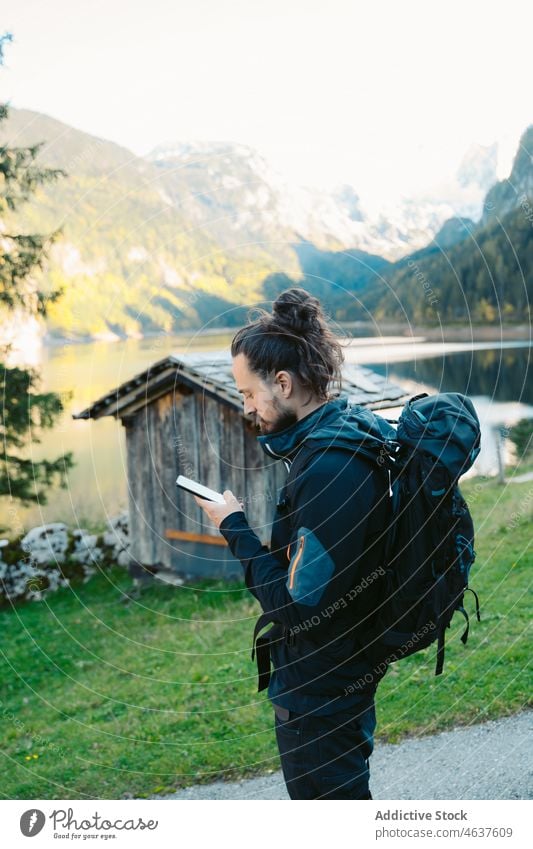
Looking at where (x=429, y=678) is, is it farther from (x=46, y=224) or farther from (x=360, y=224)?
(x=46, y=224)

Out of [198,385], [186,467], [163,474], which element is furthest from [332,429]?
[163,474]

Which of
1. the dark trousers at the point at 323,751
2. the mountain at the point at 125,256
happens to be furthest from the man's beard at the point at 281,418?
the mountain at the point at 125,256

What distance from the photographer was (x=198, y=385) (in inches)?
333

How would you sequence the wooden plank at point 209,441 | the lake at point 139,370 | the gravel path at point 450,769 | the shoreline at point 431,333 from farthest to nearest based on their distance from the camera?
the lake at point 139,370
the wooden plank at point 209,441
the shoreline at point 431,333
the gravel path at point 450,769

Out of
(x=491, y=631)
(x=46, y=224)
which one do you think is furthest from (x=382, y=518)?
(x=46, y=224)

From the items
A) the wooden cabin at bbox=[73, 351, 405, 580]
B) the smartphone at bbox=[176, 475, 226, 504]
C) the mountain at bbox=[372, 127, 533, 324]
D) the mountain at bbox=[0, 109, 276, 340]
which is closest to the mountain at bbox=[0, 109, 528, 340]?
the mountain at bbox=[0, 109, 276, 340]

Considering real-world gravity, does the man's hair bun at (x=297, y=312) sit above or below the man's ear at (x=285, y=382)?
above

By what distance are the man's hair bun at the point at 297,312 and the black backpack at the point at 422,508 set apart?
30 centimetres

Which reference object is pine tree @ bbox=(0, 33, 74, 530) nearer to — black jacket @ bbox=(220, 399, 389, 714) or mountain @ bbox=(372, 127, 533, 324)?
mountain @ bbox=(372, 127, 533, 324)

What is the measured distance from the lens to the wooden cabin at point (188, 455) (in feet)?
28.3

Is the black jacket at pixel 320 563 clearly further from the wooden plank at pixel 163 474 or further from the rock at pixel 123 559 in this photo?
the rock at pixel 123 559

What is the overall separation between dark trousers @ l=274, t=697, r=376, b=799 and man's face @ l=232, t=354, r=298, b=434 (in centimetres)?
91

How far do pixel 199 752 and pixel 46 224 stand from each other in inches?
345

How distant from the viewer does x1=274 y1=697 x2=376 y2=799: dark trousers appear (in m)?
2.39
